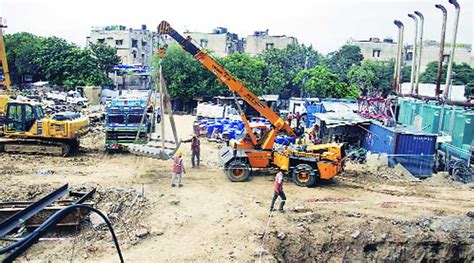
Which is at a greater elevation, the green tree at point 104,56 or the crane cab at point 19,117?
the green tree at point 104,56

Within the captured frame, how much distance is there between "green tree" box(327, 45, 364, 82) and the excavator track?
39325 mm

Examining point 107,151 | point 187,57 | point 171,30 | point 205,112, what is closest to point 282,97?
point 187,57

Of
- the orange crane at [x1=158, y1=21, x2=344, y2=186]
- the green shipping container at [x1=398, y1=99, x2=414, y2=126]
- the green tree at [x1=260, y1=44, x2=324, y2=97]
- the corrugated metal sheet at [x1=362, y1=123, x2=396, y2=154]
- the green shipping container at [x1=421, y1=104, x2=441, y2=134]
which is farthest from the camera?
the green tree at [x1=260, y1=44, x2=324, y2=97]

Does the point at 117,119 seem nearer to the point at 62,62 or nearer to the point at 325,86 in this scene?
the point at 325,86

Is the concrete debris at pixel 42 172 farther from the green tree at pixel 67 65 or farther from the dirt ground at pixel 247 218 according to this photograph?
the green tree at pixel 67 65

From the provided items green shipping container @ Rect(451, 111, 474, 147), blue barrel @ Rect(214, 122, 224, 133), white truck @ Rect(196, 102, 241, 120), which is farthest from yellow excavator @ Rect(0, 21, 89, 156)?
green shipping container @ Rect(451, 111, 474, 147)

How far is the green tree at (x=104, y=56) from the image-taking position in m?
43.1

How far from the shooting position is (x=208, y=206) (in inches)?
511

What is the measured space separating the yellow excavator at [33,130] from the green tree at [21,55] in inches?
1103

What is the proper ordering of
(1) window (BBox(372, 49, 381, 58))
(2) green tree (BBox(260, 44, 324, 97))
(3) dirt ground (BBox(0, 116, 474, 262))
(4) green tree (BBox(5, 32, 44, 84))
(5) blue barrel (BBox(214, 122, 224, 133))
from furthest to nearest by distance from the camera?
(1) window (BBox(372, 49, 381, 58))
(4) green tree (BBox(5, 32, 44, 84))
(2) green tree (BBox(260, 44, 324, 97))
(5) blue barrel (BBox(214, 122, 224, 133))
(3) dirt ground (BBox(0, 116, 474, 262))

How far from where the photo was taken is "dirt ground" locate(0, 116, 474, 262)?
10453 millimetres

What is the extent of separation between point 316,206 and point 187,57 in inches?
993

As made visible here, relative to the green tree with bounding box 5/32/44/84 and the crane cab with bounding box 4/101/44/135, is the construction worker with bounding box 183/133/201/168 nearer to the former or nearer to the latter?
the crane cab with bounding box 4/101/44/135

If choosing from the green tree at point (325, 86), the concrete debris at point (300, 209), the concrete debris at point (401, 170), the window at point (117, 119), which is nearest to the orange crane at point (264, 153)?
the concrete debris at point (300, 209)
